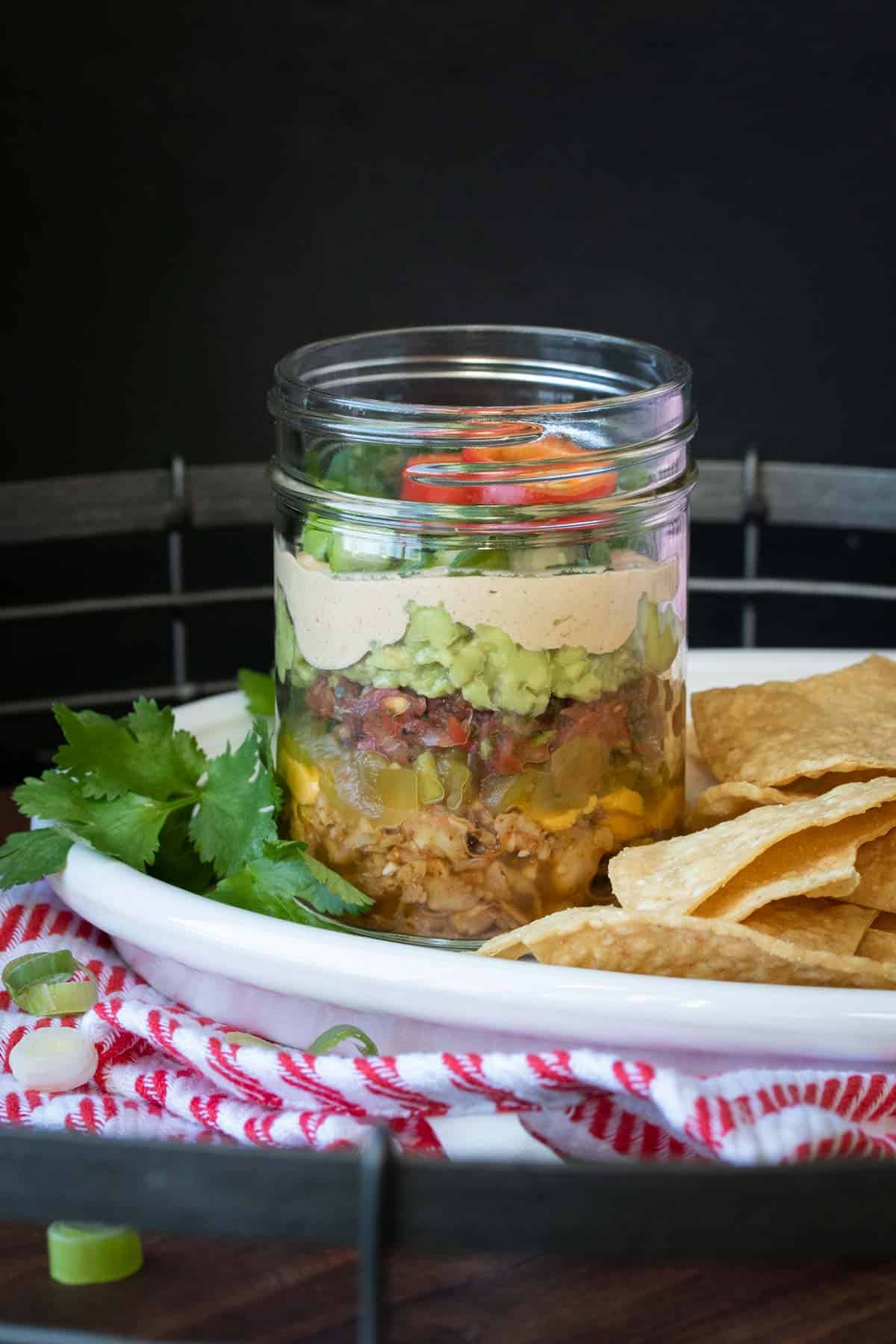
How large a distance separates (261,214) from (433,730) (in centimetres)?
231

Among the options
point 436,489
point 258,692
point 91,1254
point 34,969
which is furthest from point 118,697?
point 91,1254

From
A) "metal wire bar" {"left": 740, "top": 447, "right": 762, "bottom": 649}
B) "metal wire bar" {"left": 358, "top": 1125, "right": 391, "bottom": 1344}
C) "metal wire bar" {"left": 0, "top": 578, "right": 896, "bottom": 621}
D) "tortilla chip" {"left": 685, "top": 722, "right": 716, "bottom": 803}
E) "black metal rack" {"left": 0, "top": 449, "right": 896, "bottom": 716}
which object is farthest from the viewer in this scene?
"metal wire bar" {"left": 740, "top": 447, "right": 762, "bottom": 649}

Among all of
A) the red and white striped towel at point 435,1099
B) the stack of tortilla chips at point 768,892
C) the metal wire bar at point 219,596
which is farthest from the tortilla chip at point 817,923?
the metal wire bar at point 219,596

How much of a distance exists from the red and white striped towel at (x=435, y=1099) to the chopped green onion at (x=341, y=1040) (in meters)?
0.03

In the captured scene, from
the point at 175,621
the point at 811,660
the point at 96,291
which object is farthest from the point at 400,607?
the point at 96,291

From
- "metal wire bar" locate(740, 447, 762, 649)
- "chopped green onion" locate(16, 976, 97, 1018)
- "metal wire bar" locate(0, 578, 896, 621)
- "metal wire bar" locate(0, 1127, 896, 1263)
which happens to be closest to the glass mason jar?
"chopped green onion" locate(16, 976, 97, 1018)

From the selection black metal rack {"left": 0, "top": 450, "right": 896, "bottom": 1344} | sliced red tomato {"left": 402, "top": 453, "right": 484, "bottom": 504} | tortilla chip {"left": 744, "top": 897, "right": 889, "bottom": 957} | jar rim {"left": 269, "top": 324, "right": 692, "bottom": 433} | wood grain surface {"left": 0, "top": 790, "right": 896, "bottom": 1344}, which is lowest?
wood grain surface {"left": 0, "top": 790, "right": 896, "bottom": 1344}

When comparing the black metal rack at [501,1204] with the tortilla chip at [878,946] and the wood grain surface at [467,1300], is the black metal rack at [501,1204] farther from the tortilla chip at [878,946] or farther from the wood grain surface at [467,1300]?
the tortilla chip at [878,946]

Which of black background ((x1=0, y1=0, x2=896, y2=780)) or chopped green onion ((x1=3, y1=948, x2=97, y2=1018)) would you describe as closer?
chopped green onion ((x1=3, y1=948, x2=97, y2=1018))

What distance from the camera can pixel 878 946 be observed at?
117cm

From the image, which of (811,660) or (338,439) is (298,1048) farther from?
(811,660)

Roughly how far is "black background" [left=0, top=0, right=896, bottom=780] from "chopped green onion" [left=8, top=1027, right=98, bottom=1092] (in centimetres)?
227

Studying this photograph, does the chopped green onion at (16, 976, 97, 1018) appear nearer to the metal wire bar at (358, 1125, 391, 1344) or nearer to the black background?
the metal wire bar at (358, 1125, 391, 1344)

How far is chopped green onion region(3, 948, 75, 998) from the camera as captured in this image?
1.25 m
